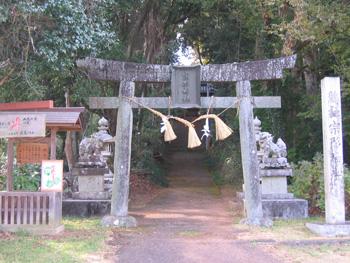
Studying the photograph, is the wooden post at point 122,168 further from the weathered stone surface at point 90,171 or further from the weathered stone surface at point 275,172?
the weathered stone surface at point 275,172

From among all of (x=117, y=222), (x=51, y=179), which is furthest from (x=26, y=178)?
(x=51, y=179)

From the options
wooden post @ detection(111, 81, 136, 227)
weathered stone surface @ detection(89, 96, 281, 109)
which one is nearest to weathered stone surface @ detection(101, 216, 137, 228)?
wooden post @ detection(111, 81, 136, 227)

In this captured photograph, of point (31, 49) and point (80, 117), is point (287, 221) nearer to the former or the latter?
point (80, 117)

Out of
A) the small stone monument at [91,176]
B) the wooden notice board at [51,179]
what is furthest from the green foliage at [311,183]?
the wooden notice board at [51,179]

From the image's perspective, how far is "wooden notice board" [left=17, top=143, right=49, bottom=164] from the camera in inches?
402

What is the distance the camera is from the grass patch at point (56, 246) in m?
7.59

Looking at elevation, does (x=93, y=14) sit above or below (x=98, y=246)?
above

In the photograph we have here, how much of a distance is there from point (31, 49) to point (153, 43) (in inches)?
358

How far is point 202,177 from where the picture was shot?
25078mm

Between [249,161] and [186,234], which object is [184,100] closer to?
[249,161]

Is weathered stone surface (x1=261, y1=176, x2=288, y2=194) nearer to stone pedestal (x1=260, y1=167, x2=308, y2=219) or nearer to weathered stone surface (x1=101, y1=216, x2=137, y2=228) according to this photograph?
stone pedestal (x1=260, y1=167, x2=308, y2=219)

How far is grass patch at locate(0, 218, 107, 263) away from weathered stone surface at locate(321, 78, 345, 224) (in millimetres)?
4492

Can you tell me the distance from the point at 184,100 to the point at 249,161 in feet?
6.62

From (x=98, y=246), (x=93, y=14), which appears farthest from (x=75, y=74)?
(x=98, y=246)
